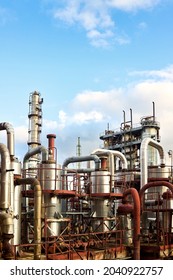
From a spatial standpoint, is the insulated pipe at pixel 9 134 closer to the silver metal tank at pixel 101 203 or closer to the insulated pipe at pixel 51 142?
the insulated pipe at pixel 51 142

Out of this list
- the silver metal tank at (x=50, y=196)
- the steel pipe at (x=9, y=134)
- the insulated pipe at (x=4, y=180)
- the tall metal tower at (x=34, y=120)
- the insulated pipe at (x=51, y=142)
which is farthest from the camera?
the tall metal tower at (x=34, y=120)

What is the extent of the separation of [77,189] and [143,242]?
548cm

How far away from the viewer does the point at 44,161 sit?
66.6 ft

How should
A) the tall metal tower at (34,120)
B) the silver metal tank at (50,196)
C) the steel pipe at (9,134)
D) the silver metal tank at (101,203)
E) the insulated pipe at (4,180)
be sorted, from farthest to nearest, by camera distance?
the tall metal tower at (34,120) → the silver metal tank at (101,203) → the silver metal tank at (50,196) → the steel pipe at (9,134) → the insulated pipe at (4,180)

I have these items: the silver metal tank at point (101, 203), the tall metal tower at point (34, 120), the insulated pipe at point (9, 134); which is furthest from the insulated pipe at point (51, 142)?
the tall metal tower at point (34, 120)

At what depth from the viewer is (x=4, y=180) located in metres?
16.1

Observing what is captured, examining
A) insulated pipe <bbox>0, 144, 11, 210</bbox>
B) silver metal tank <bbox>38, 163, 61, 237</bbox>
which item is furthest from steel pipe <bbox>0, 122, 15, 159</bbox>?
silver metal tank <bbox>38, 163, 61, 237</bbox>

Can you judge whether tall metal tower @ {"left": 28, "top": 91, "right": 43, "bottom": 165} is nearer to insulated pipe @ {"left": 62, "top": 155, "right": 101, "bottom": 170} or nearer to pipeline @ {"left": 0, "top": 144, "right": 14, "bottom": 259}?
insulated pipe @ {"left": 62, "top": 155, "right": 101, "bottom": 170}

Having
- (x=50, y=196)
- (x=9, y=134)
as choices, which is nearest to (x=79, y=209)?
(x=50, y=196)

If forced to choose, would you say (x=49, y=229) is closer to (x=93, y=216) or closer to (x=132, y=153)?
(x=93, y=216)

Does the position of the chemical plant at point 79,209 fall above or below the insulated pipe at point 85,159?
below

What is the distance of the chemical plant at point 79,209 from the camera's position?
16578 mm

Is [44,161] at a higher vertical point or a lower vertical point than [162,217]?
higher

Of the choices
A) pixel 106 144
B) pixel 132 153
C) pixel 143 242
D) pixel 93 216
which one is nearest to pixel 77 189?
pixel 93 216
